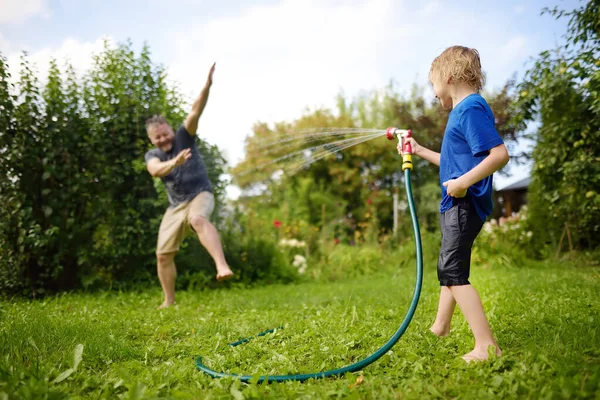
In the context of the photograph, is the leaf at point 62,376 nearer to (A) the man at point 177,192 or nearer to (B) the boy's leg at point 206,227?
(B) the boy's leg at point 206,227

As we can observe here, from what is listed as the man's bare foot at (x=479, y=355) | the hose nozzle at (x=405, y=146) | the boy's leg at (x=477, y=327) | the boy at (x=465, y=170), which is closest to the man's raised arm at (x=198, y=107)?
the hose nozzle at (x=405, y=146)

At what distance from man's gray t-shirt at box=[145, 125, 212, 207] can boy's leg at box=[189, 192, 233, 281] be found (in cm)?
11

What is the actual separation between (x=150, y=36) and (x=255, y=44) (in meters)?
2.10

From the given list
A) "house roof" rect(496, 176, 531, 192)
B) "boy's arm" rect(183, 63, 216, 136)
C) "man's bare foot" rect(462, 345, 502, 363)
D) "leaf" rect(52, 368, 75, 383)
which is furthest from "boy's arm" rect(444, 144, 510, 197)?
"house roof" rect(496, 176, 531, 192)

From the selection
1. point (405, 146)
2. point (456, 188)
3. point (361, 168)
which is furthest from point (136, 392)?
point (361, 168)

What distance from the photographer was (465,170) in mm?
2256

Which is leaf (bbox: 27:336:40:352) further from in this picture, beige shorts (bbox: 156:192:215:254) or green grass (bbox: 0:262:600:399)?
beige shorts (bbox: 156:192:215:254)

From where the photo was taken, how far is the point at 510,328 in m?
2.72

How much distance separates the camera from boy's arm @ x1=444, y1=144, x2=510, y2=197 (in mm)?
2070

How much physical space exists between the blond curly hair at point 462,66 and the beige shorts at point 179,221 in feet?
9.56

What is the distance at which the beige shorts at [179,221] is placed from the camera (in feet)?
15.0

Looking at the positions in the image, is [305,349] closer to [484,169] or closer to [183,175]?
[484,169]

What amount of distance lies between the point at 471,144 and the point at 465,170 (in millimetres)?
157

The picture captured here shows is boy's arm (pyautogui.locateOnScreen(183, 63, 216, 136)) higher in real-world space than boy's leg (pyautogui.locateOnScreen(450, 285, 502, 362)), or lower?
higher
